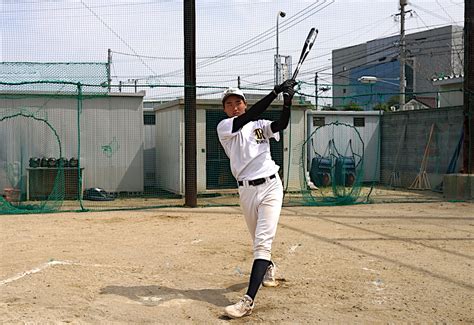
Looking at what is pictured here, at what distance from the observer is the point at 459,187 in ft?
44.3

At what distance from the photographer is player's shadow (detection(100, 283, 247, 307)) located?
5145 millimetres

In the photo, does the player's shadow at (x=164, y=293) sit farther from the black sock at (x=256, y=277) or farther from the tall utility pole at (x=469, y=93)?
the tall utility pole at (x=469, y=93)

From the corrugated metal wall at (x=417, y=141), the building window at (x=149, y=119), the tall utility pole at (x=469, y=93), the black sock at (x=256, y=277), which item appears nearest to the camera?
the black sock at (x=256, y=277)

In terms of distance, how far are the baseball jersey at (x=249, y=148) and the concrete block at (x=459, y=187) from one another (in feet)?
31.5

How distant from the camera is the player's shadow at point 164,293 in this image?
5.14 metres

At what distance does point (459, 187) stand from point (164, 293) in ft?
33.3

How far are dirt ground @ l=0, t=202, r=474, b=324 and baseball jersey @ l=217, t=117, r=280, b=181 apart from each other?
1.19m

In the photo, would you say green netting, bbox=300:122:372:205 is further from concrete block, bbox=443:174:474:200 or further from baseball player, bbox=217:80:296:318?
baseball player, bbox=217:80:296:318

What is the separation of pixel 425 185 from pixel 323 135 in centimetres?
363

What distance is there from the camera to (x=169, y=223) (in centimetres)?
991

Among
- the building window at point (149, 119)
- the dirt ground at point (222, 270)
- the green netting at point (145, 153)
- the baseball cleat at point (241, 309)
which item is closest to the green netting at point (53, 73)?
the green netting at point (145, 153)

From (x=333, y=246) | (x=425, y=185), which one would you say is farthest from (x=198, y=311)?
(x=425, y=185)

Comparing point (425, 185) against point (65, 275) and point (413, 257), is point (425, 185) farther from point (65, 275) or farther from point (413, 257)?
point (65, 275)

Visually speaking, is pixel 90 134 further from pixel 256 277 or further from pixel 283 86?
pixel 256 277
